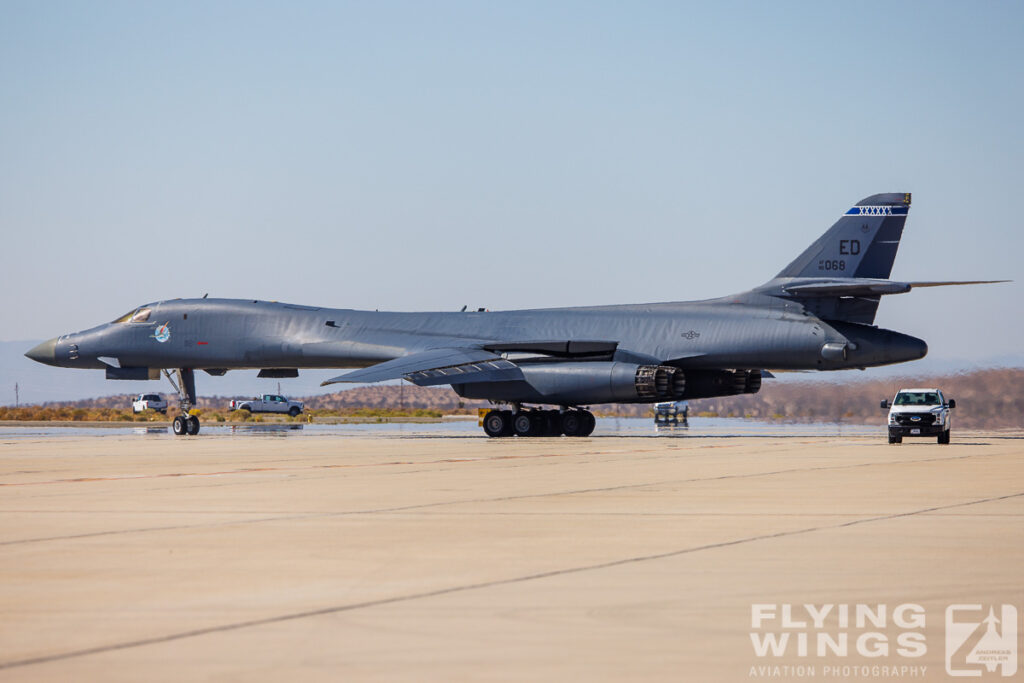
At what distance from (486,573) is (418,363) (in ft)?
95.1

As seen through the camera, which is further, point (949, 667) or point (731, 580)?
point (731, 580)

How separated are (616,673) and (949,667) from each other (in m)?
1.39

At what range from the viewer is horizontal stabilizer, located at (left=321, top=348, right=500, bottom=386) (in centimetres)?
3547

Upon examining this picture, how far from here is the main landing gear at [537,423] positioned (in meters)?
37.4

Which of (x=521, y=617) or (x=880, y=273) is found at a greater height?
(x=880, y=273)

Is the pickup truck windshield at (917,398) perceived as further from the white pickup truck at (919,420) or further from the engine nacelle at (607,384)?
the engine nacelle at (607,384)

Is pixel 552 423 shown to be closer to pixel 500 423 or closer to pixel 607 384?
pixel 500 423

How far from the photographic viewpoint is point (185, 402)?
138 feet

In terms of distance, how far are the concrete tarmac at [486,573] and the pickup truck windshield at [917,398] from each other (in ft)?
45.7

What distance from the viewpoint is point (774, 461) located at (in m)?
22.2

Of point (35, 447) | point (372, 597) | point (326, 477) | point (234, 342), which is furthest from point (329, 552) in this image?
point (234, 342)

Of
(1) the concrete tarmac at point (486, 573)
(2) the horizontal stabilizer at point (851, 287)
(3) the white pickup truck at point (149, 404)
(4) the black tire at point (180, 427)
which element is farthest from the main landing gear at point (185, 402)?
(3) the white pickup truck at point (149, 404)

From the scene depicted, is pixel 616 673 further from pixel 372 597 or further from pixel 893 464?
pixel 893 464

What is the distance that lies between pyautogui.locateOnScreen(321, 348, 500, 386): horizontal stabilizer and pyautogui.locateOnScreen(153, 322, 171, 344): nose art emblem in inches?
294
